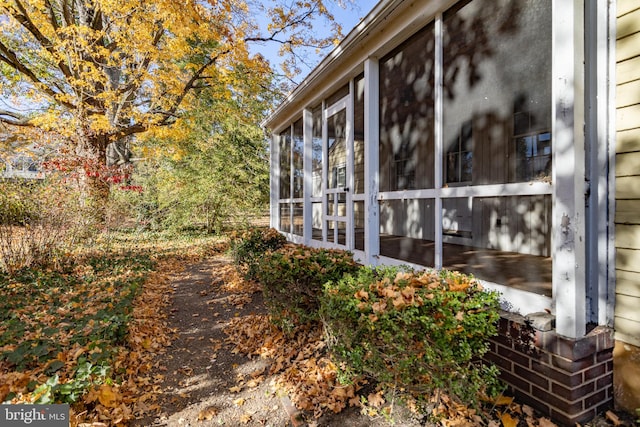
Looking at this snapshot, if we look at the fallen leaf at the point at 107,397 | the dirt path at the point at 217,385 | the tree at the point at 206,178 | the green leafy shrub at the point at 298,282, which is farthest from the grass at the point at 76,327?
the tree at the point at 206,178

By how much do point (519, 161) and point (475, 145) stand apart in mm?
1727

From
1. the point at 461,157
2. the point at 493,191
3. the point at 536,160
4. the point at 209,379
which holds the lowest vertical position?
the point at 209,379

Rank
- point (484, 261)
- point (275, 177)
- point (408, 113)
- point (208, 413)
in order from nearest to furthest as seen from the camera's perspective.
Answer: point (208, 413) → point (408, 113) → point (484, 261) → point (275, 177)

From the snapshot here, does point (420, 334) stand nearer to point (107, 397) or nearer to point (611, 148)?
point (611, 148)

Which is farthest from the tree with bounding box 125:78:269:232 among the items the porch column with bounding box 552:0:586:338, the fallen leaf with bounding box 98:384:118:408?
the porch column with bounding box 552:0:586:338

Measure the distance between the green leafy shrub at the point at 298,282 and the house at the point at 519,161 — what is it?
33.2 inches

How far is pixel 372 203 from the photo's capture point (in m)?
4.12

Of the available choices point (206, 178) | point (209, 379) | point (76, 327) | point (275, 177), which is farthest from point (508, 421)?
point (206, 178)

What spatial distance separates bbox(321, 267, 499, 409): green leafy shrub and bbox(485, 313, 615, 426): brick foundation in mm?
218

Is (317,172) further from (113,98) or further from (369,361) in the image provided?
(113,98)

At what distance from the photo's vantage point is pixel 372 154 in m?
4.14

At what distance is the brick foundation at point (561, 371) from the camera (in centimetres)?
200

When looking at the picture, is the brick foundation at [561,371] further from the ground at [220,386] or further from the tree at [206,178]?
the tree at [206,178]

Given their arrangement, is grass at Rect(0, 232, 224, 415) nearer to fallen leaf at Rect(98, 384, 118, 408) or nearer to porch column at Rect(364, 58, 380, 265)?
fallen leaf at Rect(98, 384, 118, 408)
